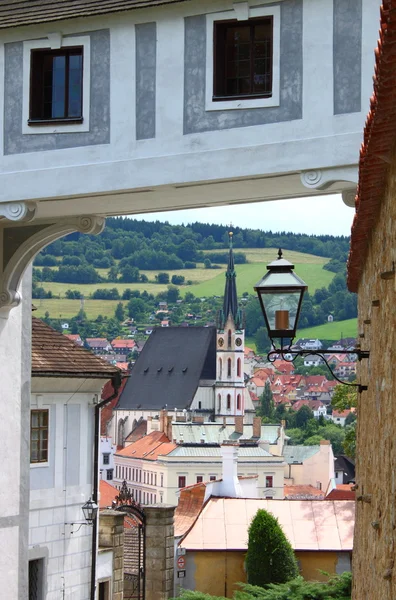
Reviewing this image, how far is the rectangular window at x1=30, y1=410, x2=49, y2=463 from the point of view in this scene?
860 inches

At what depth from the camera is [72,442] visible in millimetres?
22812

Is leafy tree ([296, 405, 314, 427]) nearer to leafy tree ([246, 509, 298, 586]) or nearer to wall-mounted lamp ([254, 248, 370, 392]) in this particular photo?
leafy tree ([246, 509, 298, 586])

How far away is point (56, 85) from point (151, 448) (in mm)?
118793

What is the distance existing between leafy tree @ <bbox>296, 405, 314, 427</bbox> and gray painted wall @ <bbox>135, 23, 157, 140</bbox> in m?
173

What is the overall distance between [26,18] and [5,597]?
677 cm

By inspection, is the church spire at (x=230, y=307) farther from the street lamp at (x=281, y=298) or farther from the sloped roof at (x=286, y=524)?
the street lamp at (x=281, y=298)

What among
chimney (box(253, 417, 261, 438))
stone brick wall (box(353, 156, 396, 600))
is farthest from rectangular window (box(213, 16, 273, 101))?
chimney (box(253, 417, 261, 438))

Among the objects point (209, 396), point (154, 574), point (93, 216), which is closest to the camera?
point (93, 216)

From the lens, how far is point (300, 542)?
3581cm

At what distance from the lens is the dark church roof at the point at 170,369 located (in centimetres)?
16650

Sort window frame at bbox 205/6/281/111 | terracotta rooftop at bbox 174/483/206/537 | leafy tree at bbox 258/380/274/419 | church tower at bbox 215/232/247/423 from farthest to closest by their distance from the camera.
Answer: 1. leafy tree at bbox 258/380/274/419
2. church tower at bbox 215/232/247/423
3. terracotta rooftop at bbox 174/483/206/537
4. window frame at bbox 205/6/281/111

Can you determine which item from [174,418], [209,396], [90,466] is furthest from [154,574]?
[209,396]

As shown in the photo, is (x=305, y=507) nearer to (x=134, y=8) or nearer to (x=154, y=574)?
(x=154, y=574)

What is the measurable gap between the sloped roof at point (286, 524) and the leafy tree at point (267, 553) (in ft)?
2.02
